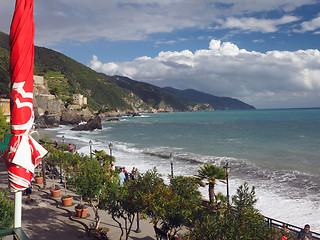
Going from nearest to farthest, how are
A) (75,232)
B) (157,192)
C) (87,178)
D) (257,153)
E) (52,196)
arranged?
(157,192)
(87,178)
(75,232)
(52,196)
(257,153)

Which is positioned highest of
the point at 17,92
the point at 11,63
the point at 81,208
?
the point at 11,63

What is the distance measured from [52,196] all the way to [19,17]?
18.1 meters

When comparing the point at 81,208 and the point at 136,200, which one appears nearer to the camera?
the point at 136,200

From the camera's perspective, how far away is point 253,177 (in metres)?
27.7

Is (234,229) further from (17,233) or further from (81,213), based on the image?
(81,213)

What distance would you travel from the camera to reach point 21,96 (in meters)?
3.23

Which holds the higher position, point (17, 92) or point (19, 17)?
point (19, 17)

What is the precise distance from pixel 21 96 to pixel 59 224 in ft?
41.8

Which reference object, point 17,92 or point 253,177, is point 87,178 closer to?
point 17,92

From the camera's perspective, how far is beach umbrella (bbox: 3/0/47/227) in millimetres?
3117

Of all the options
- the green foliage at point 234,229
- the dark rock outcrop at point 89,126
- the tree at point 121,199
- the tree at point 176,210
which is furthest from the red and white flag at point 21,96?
the dark rock outcrop at point 89,126

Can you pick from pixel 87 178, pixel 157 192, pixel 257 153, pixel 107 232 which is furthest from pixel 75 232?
pixel 257 153

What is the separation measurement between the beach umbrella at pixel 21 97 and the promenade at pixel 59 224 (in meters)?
10.5

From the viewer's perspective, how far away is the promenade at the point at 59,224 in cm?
1236
